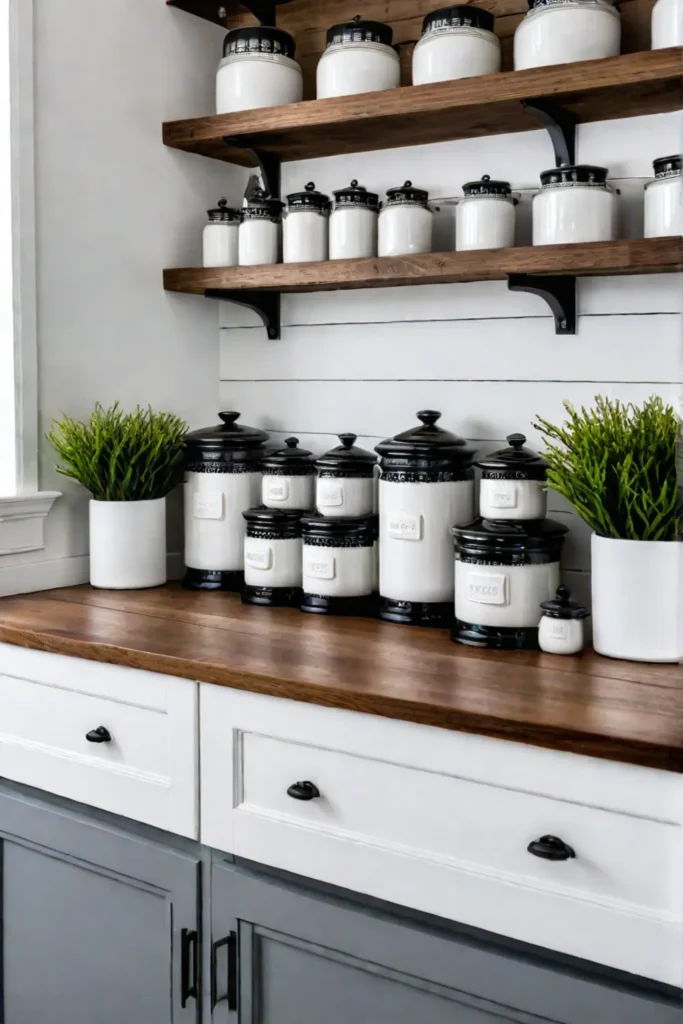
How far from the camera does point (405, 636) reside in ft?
5.45

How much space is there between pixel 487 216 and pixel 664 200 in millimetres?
308

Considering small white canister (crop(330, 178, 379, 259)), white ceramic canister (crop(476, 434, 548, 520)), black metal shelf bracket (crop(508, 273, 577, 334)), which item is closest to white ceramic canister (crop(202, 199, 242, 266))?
small white canister (crop(330, 178, 379, 259))

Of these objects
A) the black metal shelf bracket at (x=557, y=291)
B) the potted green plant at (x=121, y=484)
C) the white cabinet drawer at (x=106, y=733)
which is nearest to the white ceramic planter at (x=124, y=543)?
the potted green plant at (x=121, y=484)

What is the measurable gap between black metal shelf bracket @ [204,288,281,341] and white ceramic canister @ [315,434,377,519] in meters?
0.45

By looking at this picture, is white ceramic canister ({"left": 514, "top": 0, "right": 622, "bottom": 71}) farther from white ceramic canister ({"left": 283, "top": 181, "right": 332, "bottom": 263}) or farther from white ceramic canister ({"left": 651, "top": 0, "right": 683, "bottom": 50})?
white ceramic canister ({"left": 283, "top": 181, "right": 332, "bottom": 263})

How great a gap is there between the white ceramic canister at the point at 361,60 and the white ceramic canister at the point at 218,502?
673 mm

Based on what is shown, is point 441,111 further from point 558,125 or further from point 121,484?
point 121,484

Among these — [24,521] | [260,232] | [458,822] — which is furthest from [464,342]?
[458,822]

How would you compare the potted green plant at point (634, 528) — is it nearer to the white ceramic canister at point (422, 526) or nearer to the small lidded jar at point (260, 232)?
the white ceramic canister at point (422, 526)

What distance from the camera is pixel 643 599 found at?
1460mm

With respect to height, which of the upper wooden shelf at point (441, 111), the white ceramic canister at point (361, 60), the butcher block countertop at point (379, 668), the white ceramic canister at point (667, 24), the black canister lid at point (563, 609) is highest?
the white ceramic canister at point (361, 60)

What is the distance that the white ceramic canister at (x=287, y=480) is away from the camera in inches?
77.7

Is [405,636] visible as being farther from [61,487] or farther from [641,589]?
[61,487]

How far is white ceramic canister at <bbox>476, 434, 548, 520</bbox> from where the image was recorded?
5.51ft
